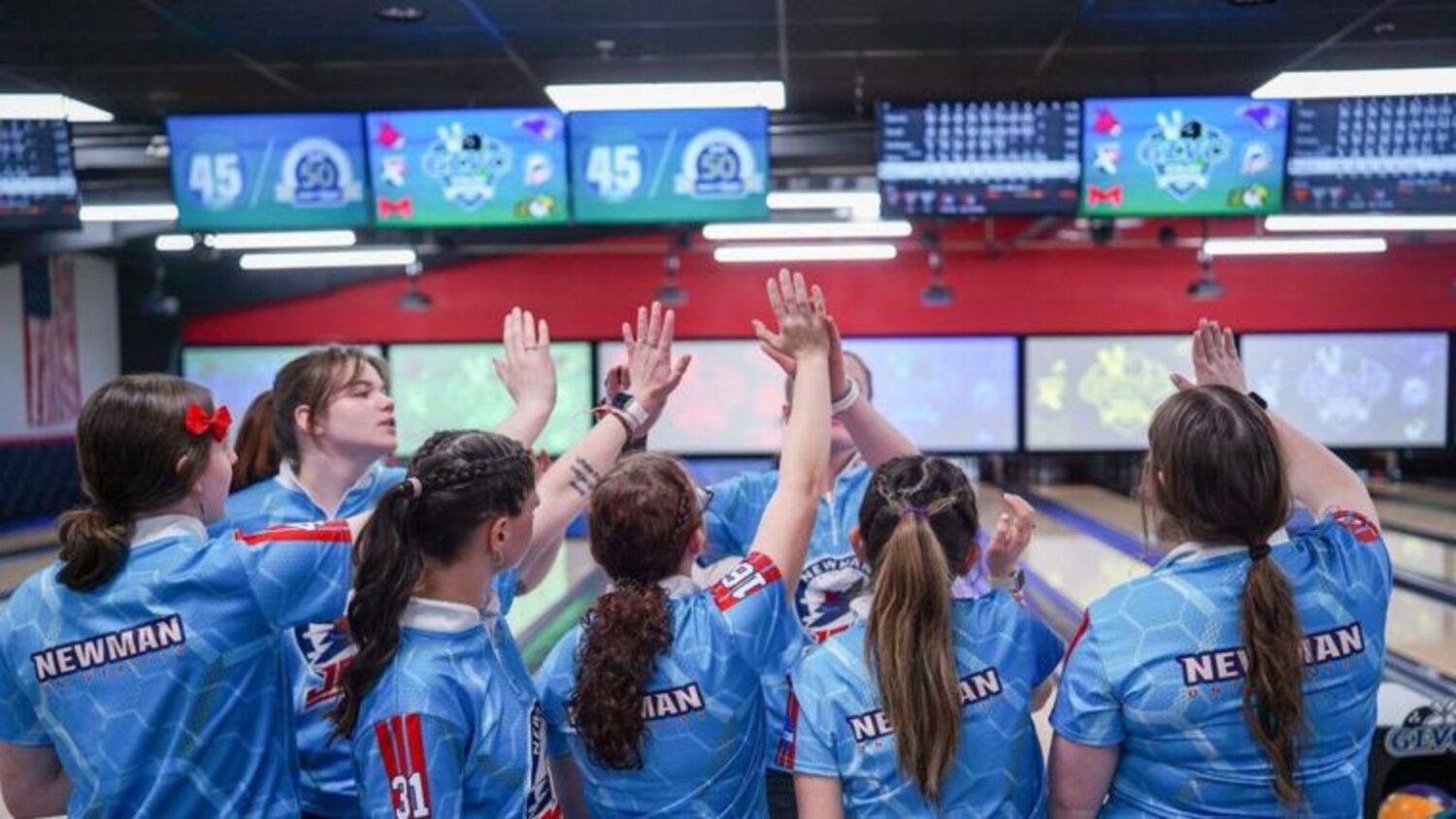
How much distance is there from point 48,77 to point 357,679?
674 cm

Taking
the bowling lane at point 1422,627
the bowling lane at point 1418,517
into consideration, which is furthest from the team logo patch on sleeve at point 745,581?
the bowling lane at point 1418,517

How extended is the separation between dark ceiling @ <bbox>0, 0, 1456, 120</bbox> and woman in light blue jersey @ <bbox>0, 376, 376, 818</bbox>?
4292 mm

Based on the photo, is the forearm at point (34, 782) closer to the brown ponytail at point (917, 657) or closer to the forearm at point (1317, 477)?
the brown ponytail at point (917, 657)

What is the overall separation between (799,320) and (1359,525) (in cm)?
82

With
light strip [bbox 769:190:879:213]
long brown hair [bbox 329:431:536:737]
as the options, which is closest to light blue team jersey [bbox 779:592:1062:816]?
long brown hair [bbox 329:431:536:737]

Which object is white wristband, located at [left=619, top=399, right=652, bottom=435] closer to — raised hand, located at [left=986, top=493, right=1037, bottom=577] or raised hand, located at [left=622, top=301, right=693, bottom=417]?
raised hand, located at [left=622, top=301, right=693, bottom=417]

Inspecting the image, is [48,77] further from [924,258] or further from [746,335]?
[924,258]

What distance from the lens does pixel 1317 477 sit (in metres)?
1.78

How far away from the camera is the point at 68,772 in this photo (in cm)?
159

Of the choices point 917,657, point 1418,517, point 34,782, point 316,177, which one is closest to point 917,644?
point 917,657

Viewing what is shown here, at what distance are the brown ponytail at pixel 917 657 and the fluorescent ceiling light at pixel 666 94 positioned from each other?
361 centimetres

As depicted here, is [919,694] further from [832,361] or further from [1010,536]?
[832,361]

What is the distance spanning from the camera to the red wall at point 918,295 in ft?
36.8

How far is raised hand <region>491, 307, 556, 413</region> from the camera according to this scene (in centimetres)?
200
